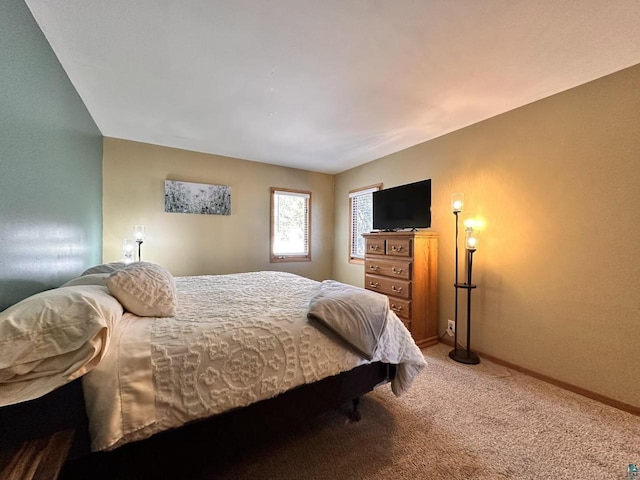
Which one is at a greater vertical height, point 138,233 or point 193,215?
point 193,215

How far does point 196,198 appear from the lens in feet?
12.3

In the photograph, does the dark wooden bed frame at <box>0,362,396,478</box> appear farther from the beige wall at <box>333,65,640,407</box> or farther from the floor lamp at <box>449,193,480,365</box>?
the beige wall at <box>333,65,640,407</box>

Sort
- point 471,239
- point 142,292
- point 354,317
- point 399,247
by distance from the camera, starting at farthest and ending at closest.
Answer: point 399,247
point 471,239
point 354,317
point 142,292

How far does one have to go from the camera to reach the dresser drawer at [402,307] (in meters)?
2.92

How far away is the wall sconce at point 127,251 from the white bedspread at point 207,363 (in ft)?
7.10

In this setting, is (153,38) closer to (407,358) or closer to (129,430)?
(129,430)

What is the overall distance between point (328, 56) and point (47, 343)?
2152 mm

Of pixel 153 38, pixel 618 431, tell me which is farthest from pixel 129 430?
pixel 618 431

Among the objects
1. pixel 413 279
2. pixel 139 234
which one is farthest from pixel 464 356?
pixel 139 234

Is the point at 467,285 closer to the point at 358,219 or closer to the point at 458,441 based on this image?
the point at 458,441

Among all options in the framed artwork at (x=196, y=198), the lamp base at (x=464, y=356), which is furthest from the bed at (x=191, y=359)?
the framed artwork at (x=196, y=198)

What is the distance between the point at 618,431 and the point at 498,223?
171 cm

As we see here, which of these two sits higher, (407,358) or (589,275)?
(589,275)

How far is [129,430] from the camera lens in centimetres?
95
